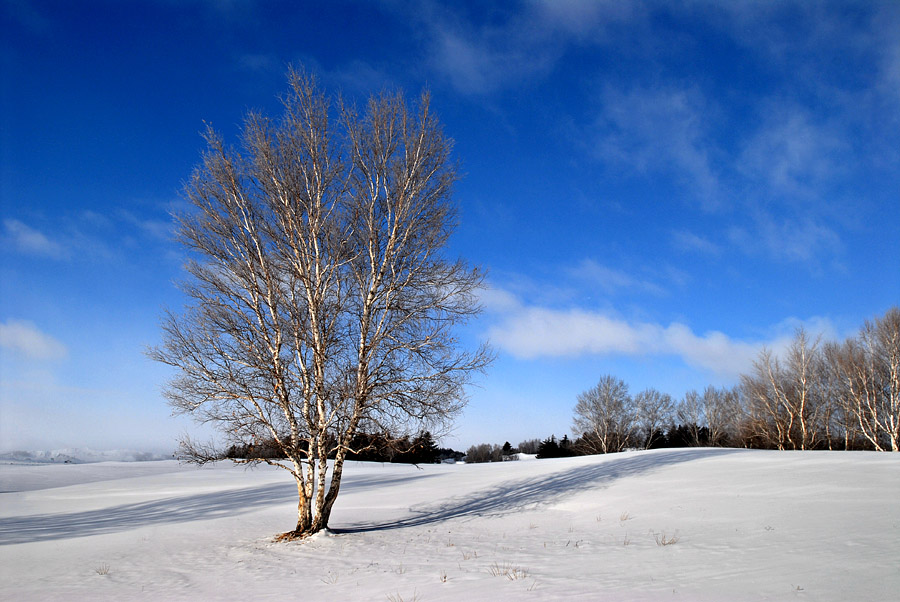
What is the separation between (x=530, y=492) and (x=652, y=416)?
158ft

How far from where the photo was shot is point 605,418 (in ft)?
161

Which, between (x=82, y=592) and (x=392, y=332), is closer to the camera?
(x=82, y=592)

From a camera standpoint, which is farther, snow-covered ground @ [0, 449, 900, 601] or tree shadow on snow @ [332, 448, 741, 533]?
tree shadow on snow @ [332, 448, 741, 533]

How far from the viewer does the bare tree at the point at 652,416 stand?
5423 centimetres

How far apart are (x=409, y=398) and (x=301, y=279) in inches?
153

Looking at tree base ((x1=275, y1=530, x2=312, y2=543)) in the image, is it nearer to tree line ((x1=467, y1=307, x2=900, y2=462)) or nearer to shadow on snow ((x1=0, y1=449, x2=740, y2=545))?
shadow on snow ((x1=0, y1=449, x2=740, y2=545))

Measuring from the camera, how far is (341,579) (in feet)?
24.2

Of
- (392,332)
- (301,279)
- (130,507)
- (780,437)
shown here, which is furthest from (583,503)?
(780,437)

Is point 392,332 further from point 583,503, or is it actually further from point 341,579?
point 583,503

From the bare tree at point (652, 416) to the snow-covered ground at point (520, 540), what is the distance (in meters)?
36.5

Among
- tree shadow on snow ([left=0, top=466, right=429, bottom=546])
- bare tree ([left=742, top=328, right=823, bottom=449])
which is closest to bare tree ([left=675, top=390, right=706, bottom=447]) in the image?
bare tree ([left=742, top=328, right=823, bottom=449])

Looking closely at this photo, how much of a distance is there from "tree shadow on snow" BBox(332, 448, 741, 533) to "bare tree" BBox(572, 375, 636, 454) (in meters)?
27.4

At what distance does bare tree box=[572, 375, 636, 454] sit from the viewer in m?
48.6

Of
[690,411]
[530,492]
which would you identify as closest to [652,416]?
[690,411]
